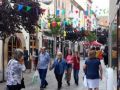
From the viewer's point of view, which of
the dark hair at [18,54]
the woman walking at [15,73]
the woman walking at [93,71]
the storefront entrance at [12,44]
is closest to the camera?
the dark hair at [18,54]

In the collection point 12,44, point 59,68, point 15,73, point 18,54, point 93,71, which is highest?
point 18,54

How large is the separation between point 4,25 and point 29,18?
214 centimetres

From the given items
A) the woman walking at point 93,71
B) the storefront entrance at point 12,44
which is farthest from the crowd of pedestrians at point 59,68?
the storefront entrance at point 12,44

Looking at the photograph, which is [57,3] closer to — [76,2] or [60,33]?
[60,33]

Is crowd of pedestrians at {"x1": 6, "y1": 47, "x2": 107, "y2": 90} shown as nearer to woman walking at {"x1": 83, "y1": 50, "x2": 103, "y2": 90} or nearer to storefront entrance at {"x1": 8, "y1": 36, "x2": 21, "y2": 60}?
woman walking at {"x1": 83, "y1": 50, "x2": 103, "y2": 90}

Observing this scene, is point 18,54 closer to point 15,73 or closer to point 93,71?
point 15,73

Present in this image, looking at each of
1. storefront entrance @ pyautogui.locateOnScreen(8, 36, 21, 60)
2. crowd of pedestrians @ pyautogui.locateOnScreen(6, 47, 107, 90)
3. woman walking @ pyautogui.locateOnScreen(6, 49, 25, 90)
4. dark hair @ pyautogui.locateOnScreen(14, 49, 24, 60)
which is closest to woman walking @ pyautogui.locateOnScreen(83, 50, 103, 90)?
crowd of pedestrians @ pyautogui.locateOnScreen(6, 47, 107, 90)

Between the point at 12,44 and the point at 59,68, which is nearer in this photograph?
the point at 59,68

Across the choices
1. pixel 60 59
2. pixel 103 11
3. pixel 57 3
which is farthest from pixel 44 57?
pixel 103 11

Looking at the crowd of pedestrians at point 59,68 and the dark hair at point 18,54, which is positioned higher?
the dark hair at point 18,54

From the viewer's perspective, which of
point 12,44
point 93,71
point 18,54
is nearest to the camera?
point 18,54

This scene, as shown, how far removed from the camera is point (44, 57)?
1811 cm

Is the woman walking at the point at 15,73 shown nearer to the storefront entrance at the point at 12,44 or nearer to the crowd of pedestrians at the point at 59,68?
the crowd of pedestrians at the point at 59,68

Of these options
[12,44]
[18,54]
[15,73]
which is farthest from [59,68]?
[12,44]
